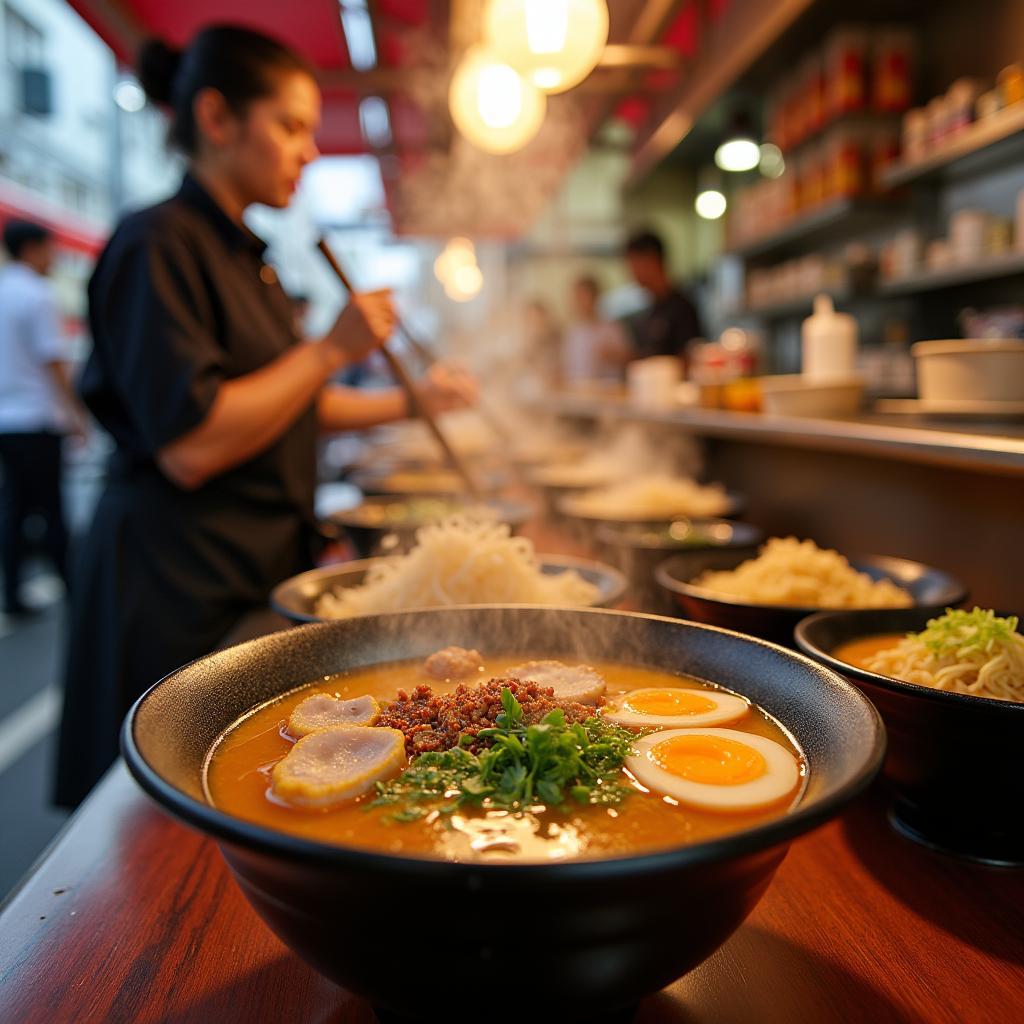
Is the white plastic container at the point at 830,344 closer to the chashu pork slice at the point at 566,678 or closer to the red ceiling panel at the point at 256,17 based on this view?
the chashu pork slice at the point at 566,678

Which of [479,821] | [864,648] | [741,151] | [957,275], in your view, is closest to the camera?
[479,821]

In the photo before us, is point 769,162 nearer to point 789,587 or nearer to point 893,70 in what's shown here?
point 893,70

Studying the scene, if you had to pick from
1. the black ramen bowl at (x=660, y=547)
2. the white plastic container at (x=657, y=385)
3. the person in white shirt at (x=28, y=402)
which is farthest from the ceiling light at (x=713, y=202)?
the black ramen bowl at (x=660, y=547)

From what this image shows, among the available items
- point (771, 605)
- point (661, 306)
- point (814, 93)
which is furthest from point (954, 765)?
point (661, 306)

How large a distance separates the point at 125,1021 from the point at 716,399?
8.69 ft

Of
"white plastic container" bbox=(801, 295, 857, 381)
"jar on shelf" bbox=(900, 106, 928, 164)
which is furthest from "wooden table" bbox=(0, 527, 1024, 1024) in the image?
"jar on shelf" bbox=(900, 106, 928, 164)

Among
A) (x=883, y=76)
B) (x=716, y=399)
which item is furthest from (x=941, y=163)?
(x=716, y=399)

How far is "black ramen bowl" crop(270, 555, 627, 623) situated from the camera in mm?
1529

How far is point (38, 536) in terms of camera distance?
298 inches

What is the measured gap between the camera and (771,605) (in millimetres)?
1421

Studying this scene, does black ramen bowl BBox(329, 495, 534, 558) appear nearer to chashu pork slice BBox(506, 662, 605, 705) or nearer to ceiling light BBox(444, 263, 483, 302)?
chashu pork slice BBox(506, 662, 605, 705)

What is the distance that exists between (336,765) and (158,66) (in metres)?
2.22

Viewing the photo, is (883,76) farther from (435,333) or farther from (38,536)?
(435,333)

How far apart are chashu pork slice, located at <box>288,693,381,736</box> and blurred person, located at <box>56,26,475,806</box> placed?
103cm
